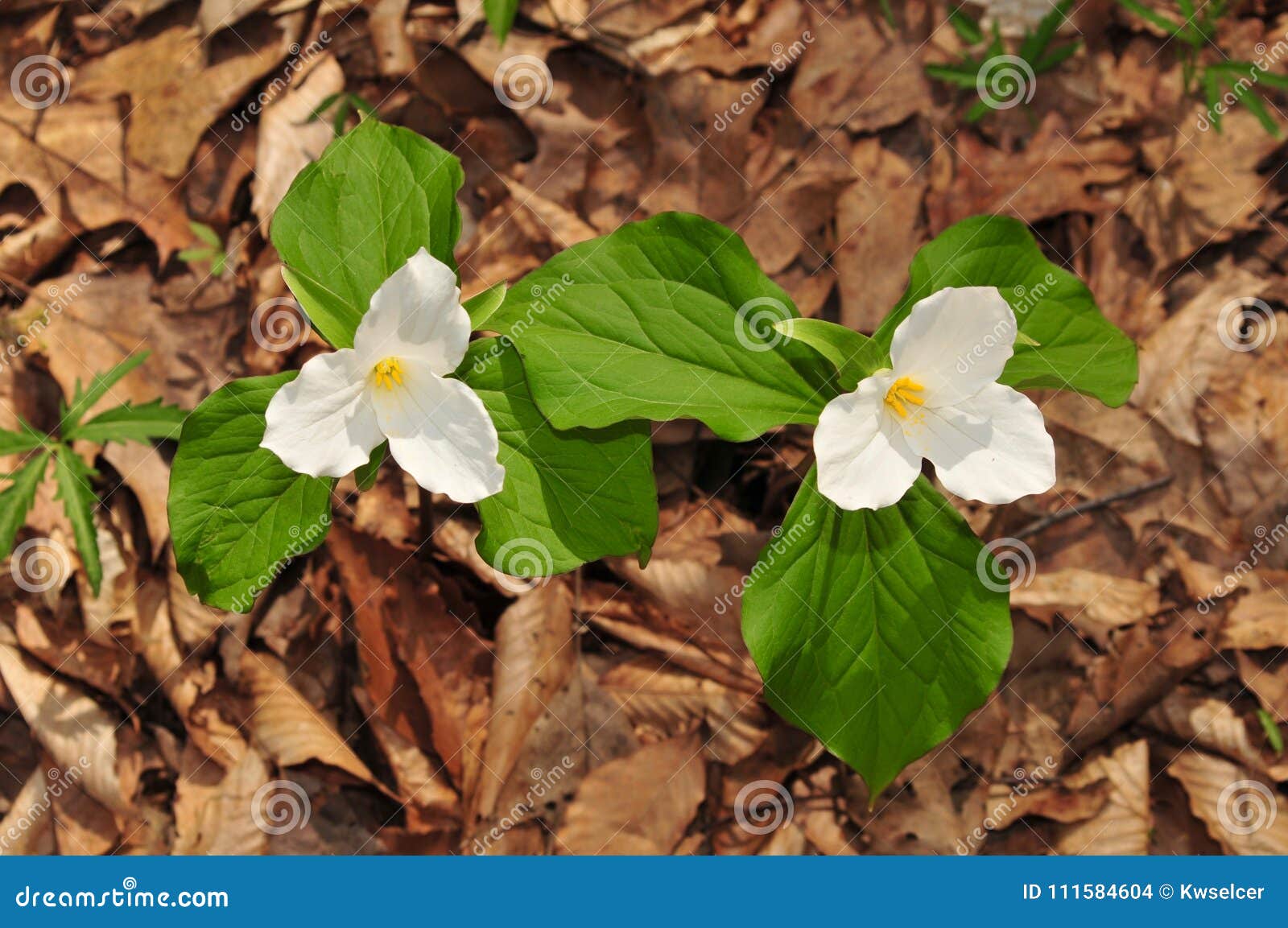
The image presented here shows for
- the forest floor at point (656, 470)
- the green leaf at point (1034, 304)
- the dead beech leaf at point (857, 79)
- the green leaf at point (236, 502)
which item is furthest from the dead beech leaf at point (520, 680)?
the dead beech leaf at point (857, 79)

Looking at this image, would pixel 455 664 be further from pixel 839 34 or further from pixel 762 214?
pixel 839 34

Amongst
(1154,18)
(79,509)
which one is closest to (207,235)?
(79,509)

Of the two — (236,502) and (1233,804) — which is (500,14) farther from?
(1233,804)

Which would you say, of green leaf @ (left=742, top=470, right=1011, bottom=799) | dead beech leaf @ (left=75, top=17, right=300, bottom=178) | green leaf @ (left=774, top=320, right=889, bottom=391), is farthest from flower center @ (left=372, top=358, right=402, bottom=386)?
dead beech leaf @ (left=75, top=17, right=300, bottom=178)

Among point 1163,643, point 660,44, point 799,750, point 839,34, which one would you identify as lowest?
point 799,750

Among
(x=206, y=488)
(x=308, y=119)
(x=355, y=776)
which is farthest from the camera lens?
(x=308, y=119)

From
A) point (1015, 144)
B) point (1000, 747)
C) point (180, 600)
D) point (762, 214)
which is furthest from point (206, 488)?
point (1015, 144)

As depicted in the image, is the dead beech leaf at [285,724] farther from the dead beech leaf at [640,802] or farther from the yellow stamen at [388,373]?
the yellow stamen at [388,373]
